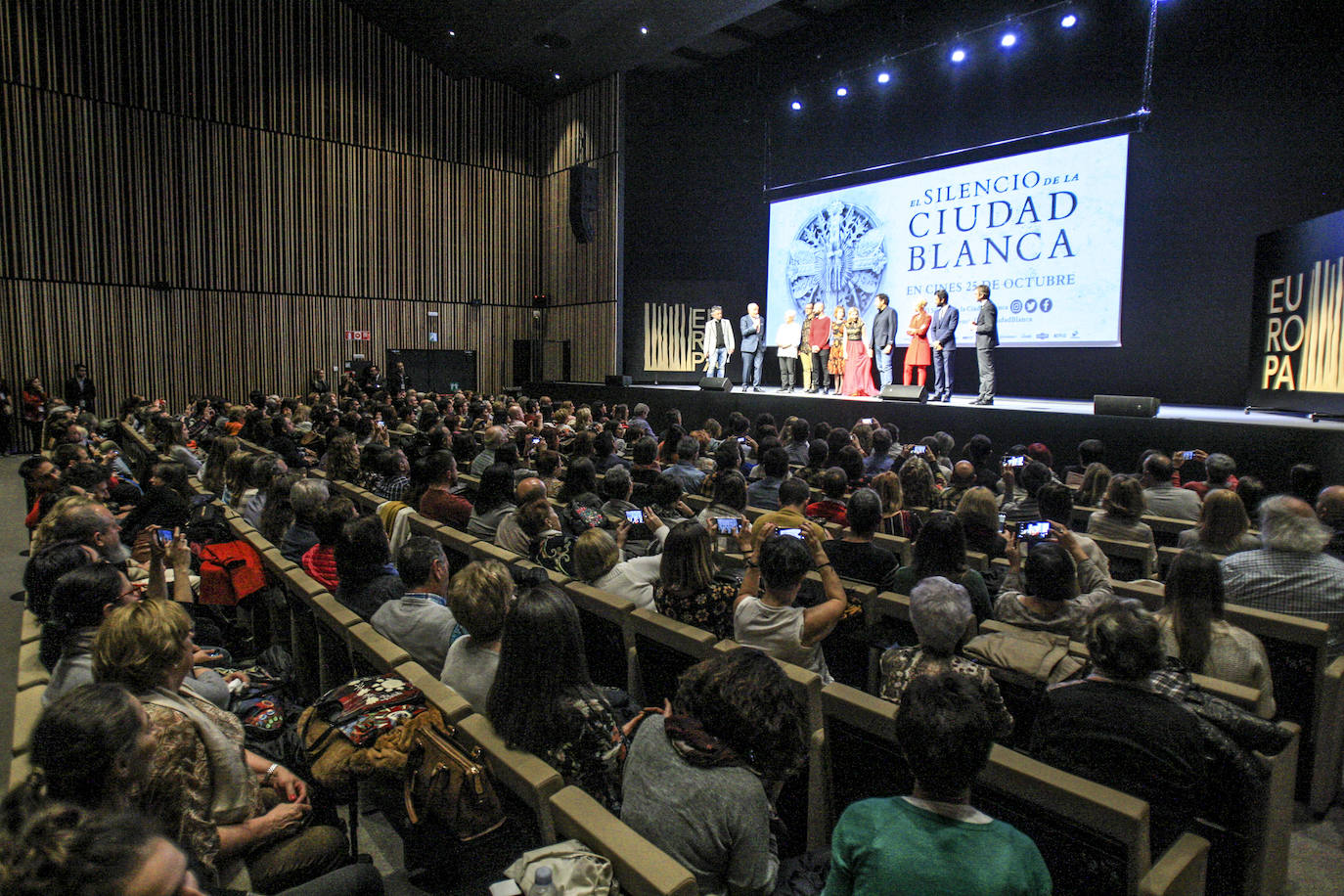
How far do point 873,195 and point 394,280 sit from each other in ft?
30.4

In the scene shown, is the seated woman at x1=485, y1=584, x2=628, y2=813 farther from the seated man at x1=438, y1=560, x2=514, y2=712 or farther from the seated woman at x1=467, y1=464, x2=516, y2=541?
the seated woman at x1=467, y1=464, x2=516, y2=541

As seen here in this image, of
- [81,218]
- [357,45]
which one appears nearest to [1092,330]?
[357,45]

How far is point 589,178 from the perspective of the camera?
1471 centimetres

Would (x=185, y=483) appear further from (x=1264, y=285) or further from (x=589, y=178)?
(x=589, y=178)

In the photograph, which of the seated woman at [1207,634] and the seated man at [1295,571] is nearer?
the seated woman at [1207,634]

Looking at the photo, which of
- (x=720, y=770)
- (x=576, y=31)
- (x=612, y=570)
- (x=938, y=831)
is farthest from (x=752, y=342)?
(x=938, y=831)

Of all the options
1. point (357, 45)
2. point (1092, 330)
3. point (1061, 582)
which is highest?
point (357, 45)

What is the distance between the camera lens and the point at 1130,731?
5.62ft

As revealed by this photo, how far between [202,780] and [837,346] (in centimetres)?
1026

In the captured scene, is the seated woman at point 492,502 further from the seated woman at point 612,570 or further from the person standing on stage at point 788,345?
the person standing on stage at point 788,345

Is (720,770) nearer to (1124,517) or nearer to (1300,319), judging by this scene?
(1124,517)

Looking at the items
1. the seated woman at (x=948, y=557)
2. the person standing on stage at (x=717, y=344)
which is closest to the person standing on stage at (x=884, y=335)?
the person standing on stage at (x=717, y=344)

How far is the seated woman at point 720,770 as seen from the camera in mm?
1435

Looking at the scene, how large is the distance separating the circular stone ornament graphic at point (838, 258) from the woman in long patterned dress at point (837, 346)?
94 centimetres
